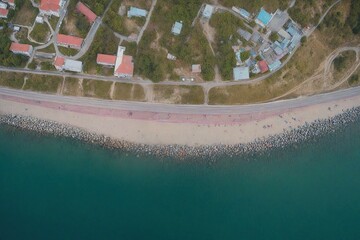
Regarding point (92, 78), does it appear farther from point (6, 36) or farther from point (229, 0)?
point (229, 0)

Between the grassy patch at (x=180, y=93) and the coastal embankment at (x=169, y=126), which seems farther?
the coastal embankment at (x=169, y=126)

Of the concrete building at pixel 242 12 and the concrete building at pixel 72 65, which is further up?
the concrete building at pixel 242 12

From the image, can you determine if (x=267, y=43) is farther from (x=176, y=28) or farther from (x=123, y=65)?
(x=123, y=65)

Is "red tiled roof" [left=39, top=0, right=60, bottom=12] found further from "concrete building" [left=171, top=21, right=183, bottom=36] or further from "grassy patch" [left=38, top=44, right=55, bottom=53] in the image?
"concrete building" [left=171, top=21, right=183, bottom=36]

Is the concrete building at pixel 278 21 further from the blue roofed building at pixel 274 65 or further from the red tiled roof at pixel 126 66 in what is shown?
the red tiled roof at pixel 126 66

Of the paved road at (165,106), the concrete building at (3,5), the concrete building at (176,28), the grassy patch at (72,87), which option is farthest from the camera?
the concrete building at (3,5)

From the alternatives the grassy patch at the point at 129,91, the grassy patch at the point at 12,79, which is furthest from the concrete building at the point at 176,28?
the grassy patch at the point at 12,79

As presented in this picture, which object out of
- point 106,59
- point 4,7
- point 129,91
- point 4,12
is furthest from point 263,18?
point 4,7
